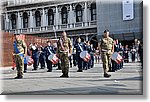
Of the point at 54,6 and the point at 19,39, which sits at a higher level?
the point at 54,6

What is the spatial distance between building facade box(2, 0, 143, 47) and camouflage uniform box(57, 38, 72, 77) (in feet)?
0.22

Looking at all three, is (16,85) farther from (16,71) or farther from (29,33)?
(29,33)

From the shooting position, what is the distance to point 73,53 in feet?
10.8

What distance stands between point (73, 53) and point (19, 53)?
544 millimetres

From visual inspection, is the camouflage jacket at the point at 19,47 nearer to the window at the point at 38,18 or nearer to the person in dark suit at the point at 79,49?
the window at the point at 38,18

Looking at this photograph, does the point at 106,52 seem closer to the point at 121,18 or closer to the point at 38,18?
the point at 121,18

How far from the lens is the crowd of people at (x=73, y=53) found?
3.19m

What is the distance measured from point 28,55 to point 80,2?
2.37 ft

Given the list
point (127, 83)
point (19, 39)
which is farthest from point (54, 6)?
point (127, 83)

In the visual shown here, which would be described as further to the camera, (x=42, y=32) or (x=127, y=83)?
(x=42, y=32)

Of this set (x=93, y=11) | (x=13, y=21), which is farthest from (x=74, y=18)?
(x=13, y=21)

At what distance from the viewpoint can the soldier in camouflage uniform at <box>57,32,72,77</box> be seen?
3311 millimetres

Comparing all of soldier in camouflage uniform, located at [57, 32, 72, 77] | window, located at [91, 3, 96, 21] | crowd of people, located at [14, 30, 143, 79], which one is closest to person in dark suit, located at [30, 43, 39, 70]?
crowd of people, located at [14, 30, 143, 79]

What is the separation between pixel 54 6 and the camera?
334 cm
